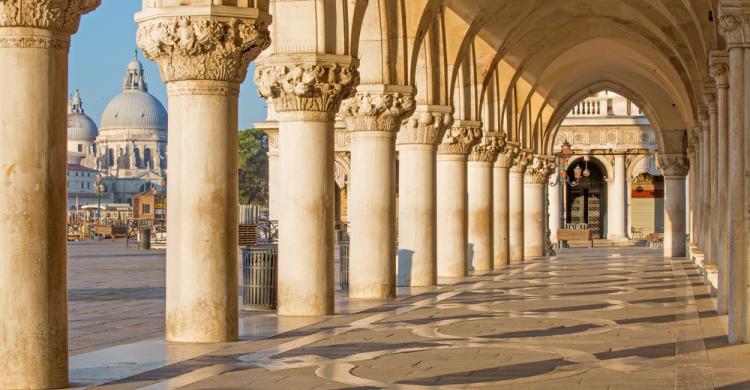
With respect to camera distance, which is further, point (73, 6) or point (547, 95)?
point (547, 95)

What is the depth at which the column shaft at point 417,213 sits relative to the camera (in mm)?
25297

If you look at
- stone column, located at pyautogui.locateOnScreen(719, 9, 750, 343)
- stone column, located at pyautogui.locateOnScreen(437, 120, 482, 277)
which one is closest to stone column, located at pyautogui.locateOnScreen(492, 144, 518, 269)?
stone column, located at pyautogui.locateOnScreen(437, 120, 482, 277)

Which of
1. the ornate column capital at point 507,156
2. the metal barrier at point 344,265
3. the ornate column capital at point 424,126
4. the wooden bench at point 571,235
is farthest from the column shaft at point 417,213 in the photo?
the wooden bench at point 571,235

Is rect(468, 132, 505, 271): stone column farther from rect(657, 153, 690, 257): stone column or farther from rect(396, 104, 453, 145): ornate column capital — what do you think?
rect(657, 153, 690, 257): stone column

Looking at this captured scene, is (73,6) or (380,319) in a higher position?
(73,6)

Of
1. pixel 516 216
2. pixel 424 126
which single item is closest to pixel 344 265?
pixel 424 126

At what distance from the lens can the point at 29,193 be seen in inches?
404

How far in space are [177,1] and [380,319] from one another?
5279 mm

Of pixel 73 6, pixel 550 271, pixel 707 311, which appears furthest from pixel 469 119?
pixel 73 6

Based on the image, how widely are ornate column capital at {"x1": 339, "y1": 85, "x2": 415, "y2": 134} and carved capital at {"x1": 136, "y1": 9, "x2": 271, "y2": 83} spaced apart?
23.9 ft

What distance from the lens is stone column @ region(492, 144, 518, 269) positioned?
123ft

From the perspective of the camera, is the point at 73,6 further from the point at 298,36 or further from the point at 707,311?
the point at 707,311

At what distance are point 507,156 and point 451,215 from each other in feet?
30.9

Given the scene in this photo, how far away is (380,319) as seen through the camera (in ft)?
56.8
